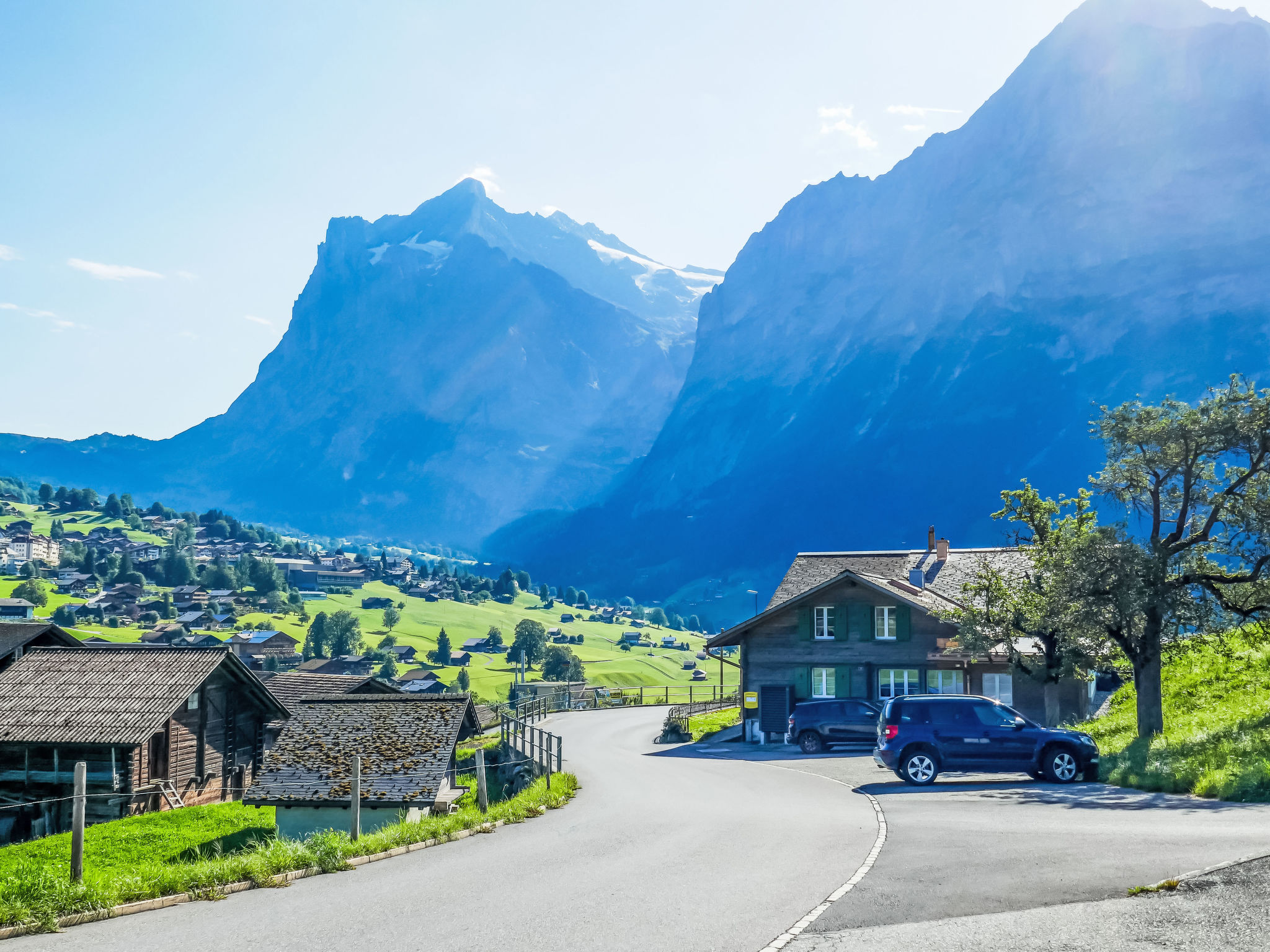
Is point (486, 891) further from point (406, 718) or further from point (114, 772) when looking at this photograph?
point (114, 772)

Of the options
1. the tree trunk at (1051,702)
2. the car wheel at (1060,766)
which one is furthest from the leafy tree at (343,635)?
the car wheel at (1060,766)

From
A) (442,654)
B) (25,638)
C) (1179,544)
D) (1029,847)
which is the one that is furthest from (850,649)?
(442,654)

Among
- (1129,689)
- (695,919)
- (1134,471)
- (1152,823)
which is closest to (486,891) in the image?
(695,919)

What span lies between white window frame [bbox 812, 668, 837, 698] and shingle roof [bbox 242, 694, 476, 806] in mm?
21352

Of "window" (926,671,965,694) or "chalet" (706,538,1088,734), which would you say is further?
"chalet" (706,538,1088,734)

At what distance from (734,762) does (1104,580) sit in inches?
579

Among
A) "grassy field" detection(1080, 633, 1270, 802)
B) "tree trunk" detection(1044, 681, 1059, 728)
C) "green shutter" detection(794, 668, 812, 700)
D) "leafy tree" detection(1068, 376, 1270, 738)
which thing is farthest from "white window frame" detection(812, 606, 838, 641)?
"leafy tree" detection(1068, 376, 1270, 738)

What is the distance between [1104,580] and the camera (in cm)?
2661

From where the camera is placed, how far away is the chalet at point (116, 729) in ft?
110

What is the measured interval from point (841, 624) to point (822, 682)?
8.77 feet

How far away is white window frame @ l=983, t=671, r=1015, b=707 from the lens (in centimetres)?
4125

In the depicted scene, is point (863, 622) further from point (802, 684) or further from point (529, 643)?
point (529, 643)

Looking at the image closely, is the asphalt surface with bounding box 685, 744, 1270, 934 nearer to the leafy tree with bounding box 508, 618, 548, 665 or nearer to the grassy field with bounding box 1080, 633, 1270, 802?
the grassy field with bounding box 1080, 633, 1270, 802

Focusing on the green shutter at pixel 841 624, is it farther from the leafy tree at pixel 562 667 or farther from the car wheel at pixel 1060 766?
the leafy tree at pixel 562 667
